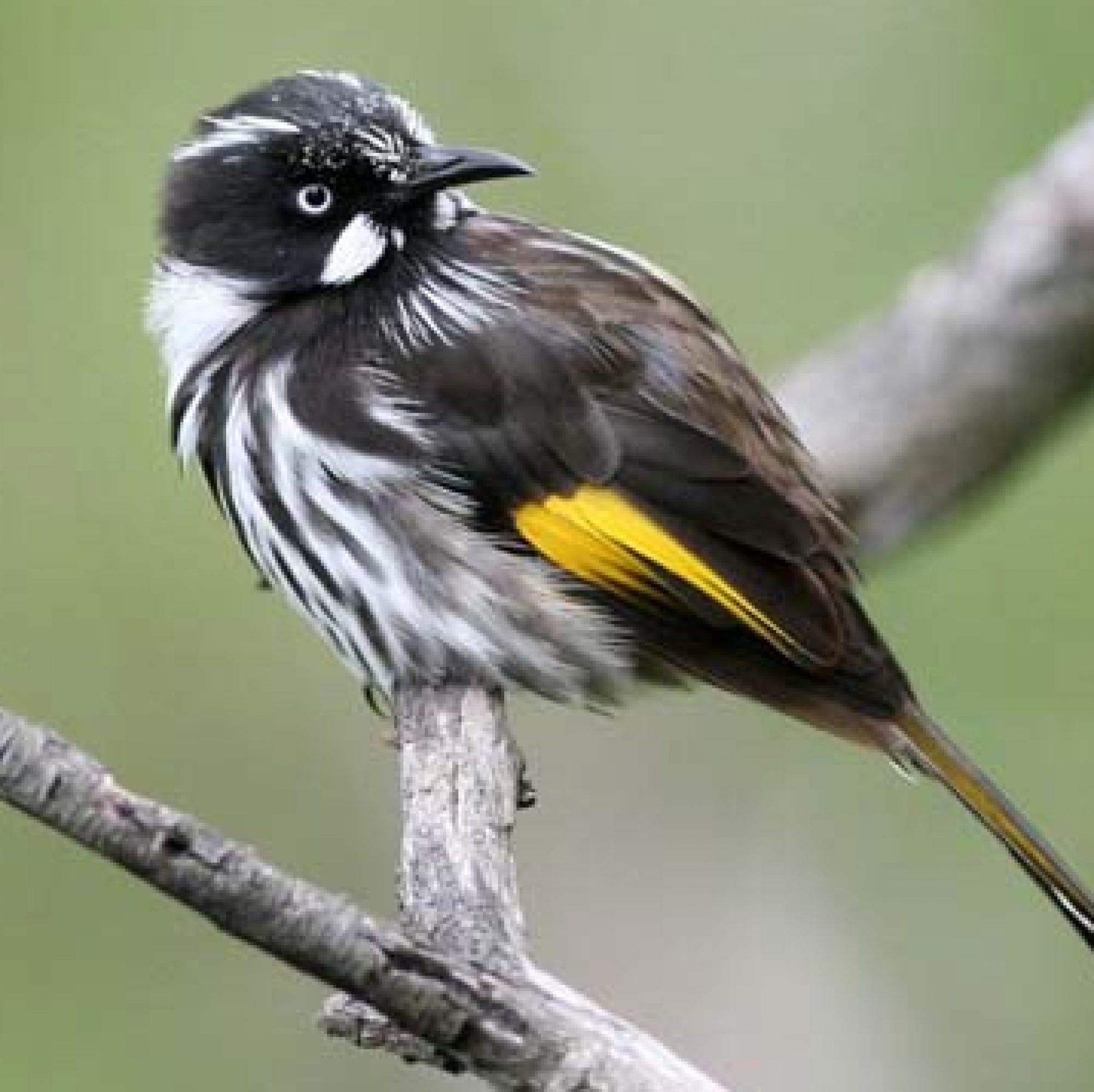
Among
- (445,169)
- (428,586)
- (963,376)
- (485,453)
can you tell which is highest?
(963,376)

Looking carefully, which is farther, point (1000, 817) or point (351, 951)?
point (1000, 817)

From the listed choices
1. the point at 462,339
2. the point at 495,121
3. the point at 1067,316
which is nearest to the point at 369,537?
the point at 462,339

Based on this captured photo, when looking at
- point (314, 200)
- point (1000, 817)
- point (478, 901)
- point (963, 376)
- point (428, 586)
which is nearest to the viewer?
point (478, 901)

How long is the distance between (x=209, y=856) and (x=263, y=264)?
2090 millimetres

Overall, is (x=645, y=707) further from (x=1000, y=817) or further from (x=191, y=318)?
(x=1000, y=817)

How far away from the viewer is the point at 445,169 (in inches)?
270

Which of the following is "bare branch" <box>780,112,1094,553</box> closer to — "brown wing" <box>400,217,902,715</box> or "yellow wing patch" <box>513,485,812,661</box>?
"brown wing" <box>400,217,902,715</box>

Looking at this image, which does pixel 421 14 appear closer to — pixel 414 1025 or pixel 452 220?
pixel 452 220

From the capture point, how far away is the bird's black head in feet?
22.4

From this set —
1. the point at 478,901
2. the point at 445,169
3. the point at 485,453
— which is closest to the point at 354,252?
the point at 445,169

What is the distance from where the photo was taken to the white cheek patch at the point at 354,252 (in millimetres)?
6930

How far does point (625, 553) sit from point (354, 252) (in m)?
0.72

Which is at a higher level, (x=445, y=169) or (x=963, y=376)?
(x=963, y=376)

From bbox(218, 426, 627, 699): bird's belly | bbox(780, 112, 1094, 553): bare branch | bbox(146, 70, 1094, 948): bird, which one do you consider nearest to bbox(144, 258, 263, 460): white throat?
bbox(146, 70, 1094, 948): bird
